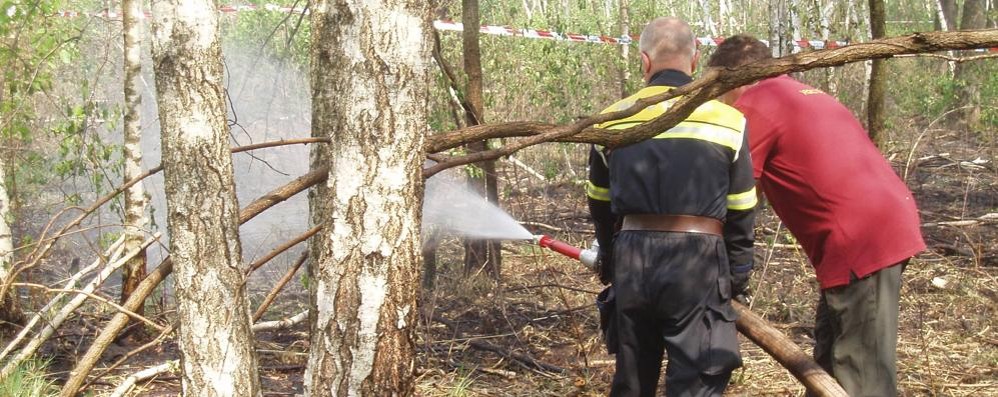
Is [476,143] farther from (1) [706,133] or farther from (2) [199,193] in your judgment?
(2) [199,193]

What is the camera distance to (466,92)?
689cm

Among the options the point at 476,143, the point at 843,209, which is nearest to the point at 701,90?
the point at 843,209

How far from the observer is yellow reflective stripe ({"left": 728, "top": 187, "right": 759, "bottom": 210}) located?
371 cm

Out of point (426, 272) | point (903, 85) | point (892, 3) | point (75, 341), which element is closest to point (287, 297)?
point (426, 272)

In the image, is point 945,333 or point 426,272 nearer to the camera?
point 945,333

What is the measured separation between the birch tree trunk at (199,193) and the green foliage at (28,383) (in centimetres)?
202

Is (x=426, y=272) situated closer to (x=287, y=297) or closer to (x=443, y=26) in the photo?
(x=287, y=297)

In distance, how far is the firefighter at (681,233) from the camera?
3607mm

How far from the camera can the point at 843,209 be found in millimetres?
3852

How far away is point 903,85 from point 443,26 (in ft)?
31.5

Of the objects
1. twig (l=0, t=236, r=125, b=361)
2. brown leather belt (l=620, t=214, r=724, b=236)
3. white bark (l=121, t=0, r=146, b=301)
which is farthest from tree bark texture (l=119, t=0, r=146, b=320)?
brown leather belt (l=620, t=214, r=724, b=236)

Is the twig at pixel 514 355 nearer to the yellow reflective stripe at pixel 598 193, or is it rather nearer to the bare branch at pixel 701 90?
the yellow reflective stripe at pixel 598 193

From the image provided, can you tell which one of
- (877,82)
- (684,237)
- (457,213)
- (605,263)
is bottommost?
(457,213)

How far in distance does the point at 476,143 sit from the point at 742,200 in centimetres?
359
